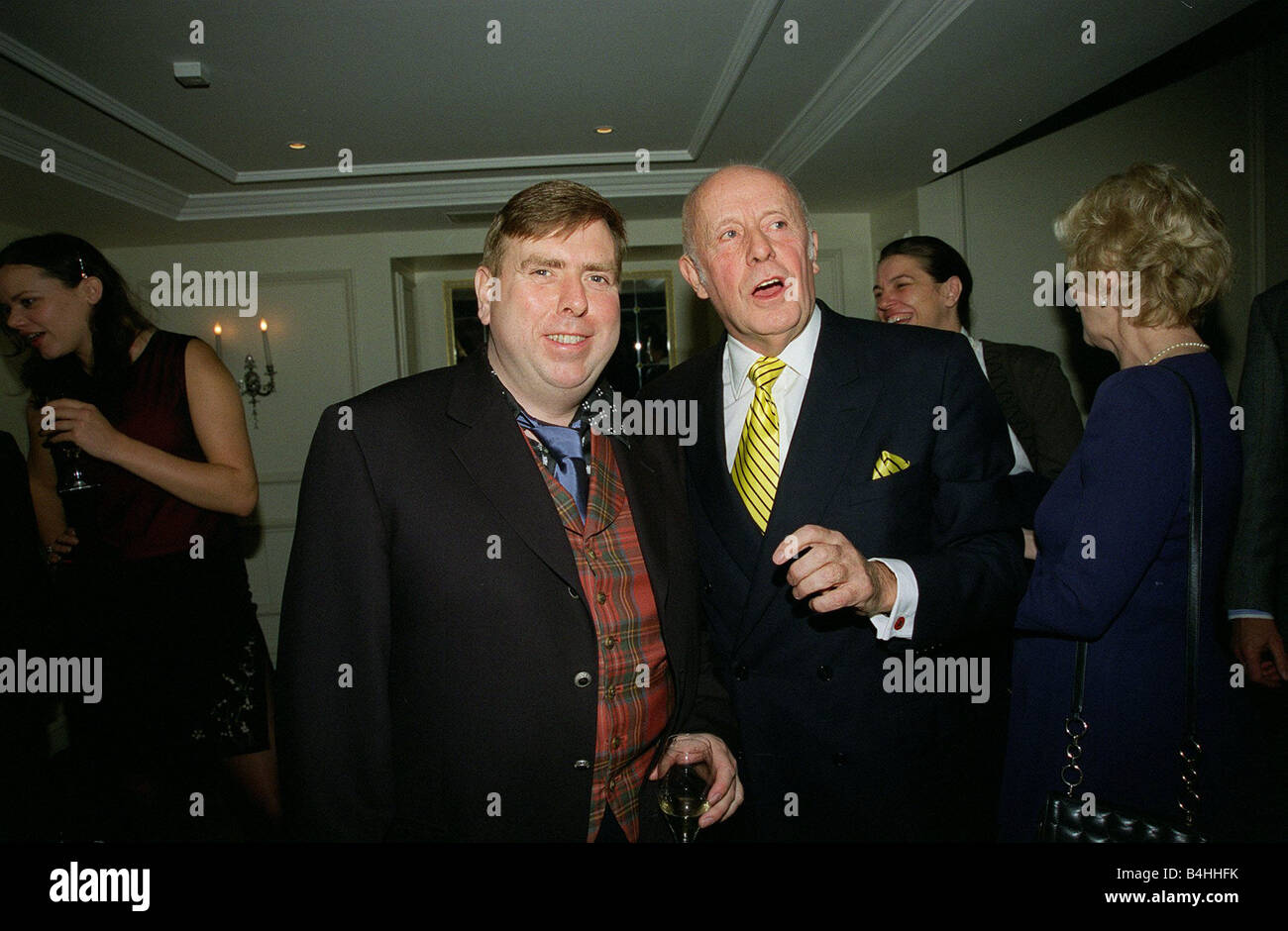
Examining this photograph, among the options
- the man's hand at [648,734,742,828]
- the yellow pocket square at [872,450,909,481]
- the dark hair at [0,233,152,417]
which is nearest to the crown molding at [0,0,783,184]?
the dark hair at [0,233,152,417]

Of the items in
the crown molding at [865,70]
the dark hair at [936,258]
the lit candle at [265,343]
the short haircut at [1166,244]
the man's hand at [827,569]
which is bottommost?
the man's hand at [827,569]

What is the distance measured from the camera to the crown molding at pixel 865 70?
10.1 ft

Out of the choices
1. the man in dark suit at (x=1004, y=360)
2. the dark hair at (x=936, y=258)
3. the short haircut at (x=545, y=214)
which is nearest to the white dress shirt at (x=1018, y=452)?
the man in dark suit at (x=1004, y=360)

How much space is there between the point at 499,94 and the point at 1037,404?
10.7 ft

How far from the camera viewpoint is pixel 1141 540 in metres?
1.50

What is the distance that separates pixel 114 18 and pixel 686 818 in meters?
3.84

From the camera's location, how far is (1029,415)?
10.7 ft

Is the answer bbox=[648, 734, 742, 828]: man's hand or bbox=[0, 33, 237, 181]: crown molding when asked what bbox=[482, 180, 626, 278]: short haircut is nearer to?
bbox=[648, 734, 742, 828]: man's hand

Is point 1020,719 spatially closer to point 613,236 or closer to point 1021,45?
point 613,236

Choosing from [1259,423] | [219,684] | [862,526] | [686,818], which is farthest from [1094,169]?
[219,684]

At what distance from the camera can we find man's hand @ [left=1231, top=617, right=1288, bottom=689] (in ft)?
7.50

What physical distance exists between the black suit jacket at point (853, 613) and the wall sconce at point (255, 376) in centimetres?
615

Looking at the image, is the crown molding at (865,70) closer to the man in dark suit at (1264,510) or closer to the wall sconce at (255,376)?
the man in dark suit at (1264,510)

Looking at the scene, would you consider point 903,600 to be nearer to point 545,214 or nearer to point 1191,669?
point 1191,669
